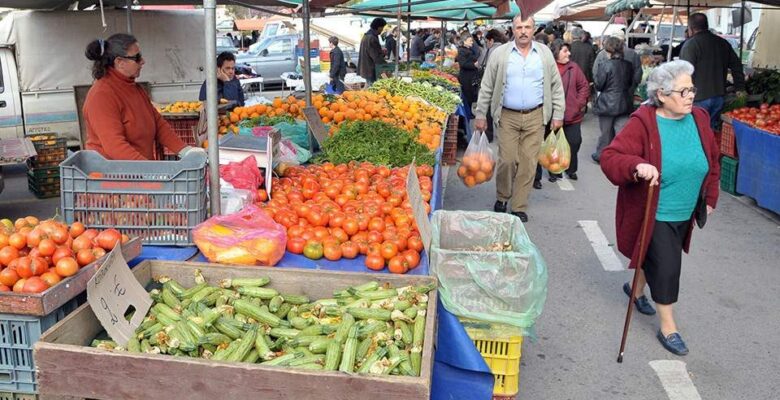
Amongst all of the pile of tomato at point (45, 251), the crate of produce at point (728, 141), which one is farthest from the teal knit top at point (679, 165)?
the crate of produce at point (728, 141)

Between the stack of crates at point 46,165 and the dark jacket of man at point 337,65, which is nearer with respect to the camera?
the stack of crates at point 46,165

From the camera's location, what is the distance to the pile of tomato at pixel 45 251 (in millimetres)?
2914

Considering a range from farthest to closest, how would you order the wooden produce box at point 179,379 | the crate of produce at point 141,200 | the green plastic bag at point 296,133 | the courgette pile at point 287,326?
the green plastic bag at point 296,133 < the crate of produce at point 141,200 < the courgette pile at point 287,326 < the wooden produce box at point 179,379

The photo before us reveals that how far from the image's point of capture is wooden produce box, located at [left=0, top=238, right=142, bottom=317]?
2.76 meters

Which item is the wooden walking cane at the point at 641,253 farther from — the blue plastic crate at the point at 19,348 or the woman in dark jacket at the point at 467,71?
the woman in dark jacket at the point at 467,71

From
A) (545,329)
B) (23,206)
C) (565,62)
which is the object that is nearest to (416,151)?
(545,329)

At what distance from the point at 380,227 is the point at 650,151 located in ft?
5.66

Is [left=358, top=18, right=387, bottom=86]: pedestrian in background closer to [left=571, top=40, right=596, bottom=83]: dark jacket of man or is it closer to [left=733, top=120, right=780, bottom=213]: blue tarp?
[left=571, top=40, right=596, bottom=83]: dark jacket of man

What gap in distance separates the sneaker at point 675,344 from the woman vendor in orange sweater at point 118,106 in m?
3.29

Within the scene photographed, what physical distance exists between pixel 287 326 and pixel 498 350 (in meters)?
1.14

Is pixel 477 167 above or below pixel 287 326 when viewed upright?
above

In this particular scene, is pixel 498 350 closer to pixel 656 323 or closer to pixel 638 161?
pixel 638 161

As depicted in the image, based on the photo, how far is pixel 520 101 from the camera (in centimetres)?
716

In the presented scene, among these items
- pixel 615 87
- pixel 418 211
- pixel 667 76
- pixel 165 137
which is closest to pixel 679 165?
pixel 667 76
